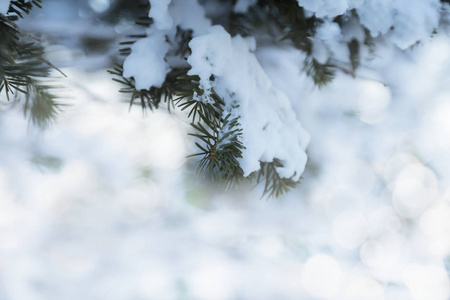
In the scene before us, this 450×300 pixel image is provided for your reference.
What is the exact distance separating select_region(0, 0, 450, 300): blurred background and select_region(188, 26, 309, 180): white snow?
64 cm

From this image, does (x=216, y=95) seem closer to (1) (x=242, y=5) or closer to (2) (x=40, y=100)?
(1) (x=242, y=5)

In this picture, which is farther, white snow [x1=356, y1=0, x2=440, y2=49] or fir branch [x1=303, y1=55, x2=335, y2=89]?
fir branch [x1=303, y1=55, x2=335, y2=89]

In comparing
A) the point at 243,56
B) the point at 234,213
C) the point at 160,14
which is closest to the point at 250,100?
the point at 243,56

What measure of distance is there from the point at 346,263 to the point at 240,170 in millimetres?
1522

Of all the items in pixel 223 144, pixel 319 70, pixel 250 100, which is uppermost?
pixel 319 70

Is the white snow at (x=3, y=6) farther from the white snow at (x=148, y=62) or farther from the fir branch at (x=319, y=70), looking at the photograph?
the fir branch at (x=319, y=70)

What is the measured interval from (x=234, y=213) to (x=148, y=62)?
4.07 feet

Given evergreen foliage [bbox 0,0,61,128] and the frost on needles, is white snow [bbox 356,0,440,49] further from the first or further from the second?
evergreen foliage [bbox 0,0,61,128]

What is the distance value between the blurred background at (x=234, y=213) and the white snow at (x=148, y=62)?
72 centimetres

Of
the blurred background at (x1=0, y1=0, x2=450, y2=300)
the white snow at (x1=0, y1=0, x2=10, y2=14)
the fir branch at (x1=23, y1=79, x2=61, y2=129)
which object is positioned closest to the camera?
the white snow at (x1=0, y1=0, x2=10, y2=14)

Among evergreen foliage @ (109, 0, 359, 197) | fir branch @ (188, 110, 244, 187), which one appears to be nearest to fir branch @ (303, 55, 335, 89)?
evergreen foliage @ (109, 0, 359, 197)

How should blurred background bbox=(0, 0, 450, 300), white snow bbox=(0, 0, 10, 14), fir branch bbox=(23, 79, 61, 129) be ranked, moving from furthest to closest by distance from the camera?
1. blurred background bbox=(0, 0, 450, 300)
2. fir branch bbox=(23, 79, 61, 129)
3. white snow bbox=(0, 0, 10, 14)

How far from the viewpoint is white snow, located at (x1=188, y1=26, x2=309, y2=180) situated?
38 cm

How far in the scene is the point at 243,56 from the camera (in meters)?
0.47
